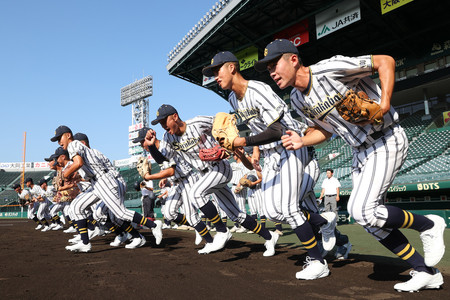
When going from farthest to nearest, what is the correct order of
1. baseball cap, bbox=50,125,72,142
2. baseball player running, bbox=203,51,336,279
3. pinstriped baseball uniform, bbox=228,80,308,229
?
baseball cap, bbox=50,125,72,142 → pinstriped baseball uniform, bbox=228,80,308,229 → baseball player running, bbox=203,51,336,279

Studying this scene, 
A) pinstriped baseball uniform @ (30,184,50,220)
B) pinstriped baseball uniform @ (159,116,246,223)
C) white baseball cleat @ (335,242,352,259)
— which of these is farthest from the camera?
pinstriped baseball uniform @ (30,184,50,220)

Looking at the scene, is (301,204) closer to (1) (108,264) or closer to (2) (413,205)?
(1) (108,264)

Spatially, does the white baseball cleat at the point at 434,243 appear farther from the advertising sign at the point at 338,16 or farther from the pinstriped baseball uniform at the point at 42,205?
the advertising sign at the point at 338,16

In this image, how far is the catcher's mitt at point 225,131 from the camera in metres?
2.91

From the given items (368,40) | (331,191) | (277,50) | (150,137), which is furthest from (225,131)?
(368,40)

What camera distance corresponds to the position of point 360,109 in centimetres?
216

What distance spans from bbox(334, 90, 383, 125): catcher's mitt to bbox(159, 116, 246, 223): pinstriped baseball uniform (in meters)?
2.18

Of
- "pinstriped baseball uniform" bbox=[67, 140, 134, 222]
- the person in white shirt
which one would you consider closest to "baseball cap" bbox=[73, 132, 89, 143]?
"pinstriped baseball uniform" bbox=[67, 140, 134, 222]

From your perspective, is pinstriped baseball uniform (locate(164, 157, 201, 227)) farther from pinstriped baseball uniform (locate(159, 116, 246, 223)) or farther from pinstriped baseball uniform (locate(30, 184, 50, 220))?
pinstriped baseball uniform (locate(30, 184, 50, 220))

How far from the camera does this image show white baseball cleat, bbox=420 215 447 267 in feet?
7.40

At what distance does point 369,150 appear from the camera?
8.09 feet

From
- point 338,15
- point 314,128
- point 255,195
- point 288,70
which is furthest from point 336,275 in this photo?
point 338,15

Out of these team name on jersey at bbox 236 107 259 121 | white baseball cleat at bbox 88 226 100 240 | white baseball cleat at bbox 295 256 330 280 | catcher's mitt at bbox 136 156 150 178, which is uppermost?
team name on jersey at bbox 236 107 259 121

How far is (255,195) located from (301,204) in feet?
13.5
